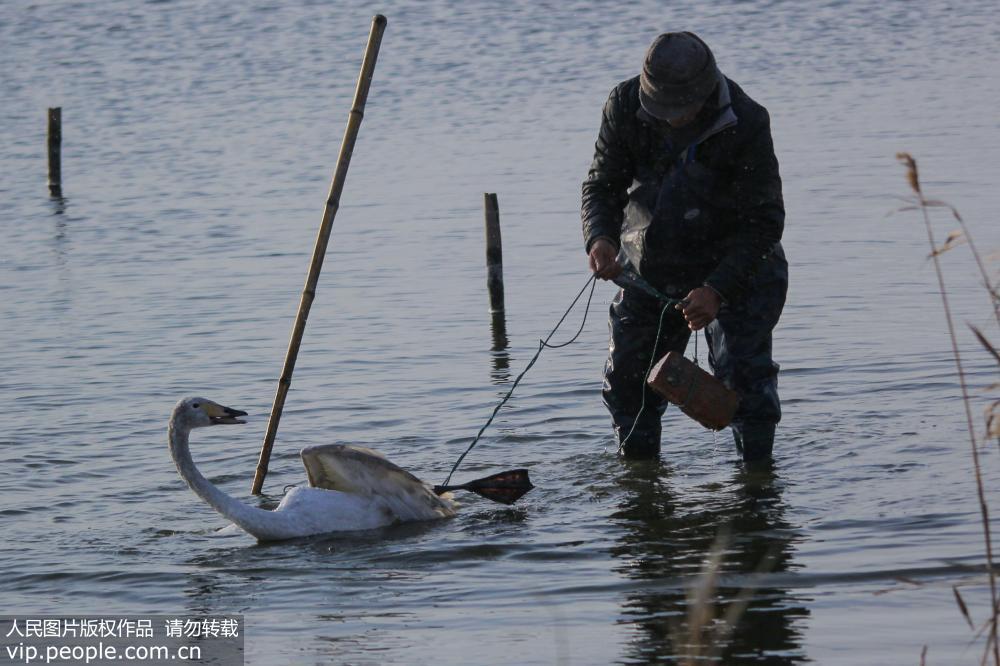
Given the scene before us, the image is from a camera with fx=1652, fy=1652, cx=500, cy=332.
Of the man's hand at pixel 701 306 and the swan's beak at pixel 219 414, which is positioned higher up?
the man's hand at pixel 701 306

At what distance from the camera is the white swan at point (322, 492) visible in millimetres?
8320

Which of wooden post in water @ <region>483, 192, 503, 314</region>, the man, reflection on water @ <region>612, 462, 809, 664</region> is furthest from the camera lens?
wooden post in water @ <region>483, 192, 503, 314</region>

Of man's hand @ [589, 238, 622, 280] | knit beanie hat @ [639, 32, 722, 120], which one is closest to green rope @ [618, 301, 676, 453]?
man's hand @ [589, 238, 622, 280]

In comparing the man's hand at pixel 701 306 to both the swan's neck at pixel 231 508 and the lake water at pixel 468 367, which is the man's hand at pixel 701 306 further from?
the swan's neck at pixel 231 508

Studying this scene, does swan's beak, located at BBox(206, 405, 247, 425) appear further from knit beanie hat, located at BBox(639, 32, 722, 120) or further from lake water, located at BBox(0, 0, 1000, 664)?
knit beanie hat, located at BBox(639, 32, 722, 120)

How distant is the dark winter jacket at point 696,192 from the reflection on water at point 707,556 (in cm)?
118

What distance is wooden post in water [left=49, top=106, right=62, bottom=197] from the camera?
2133cm

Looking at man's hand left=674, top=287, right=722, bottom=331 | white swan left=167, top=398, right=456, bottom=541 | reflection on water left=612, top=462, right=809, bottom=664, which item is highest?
man's hand left=674, top=287, right=722, bottom=331

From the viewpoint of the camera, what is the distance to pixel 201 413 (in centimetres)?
859

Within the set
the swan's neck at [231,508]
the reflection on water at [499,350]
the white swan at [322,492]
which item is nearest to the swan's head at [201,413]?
the white swan at [322,492]

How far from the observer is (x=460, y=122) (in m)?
24.2

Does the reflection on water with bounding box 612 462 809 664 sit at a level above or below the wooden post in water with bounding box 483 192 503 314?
below

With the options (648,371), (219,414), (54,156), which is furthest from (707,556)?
(54,156)

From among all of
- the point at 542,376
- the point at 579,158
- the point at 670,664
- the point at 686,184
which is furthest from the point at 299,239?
the point at 670,664
